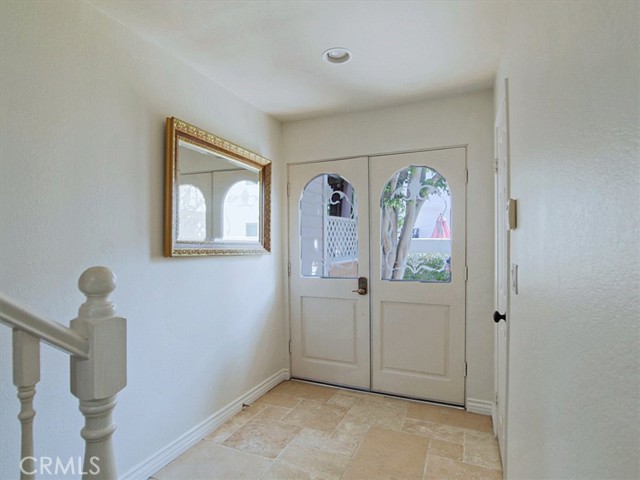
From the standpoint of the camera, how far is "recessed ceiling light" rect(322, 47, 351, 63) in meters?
2.10

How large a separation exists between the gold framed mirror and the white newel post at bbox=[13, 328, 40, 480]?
1336 mm

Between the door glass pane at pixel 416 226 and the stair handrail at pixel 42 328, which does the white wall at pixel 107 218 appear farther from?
the door glass pane at pixel 416 226

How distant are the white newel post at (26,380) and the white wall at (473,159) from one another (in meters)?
2.61

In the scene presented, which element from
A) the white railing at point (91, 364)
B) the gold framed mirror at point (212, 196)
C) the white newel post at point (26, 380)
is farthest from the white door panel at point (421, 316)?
the white newel post at point (26, 380)

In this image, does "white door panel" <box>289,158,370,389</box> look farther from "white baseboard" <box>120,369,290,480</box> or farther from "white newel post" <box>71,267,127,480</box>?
"white newel post" <box>71,267,127,480</box>

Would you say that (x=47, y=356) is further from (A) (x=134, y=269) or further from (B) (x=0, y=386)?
(A) (x=134, y=269)

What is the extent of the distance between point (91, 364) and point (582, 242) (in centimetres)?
108

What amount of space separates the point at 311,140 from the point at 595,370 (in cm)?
291

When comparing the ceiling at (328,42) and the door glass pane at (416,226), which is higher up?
the ceiling at (328,42)

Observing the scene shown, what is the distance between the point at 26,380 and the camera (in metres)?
0.78

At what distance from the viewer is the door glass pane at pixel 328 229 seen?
312 cm

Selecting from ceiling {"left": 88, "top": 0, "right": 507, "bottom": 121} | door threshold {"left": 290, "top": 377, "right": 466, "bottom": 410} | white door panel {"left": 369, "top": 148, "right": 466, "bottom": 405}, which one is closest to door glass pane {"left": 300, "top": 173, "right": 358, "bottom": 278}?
white door panel {"left": 369, "top": 148, "right": 466, "bottom": 405}

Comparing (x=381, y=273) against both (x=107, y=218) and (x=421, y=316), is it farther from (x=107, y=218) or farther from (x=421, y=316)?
(x=107, y=218)

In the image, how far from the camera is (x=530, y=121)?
3.90 feet
